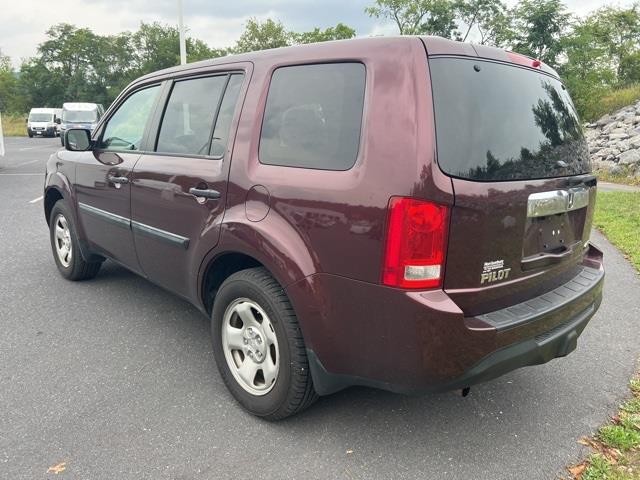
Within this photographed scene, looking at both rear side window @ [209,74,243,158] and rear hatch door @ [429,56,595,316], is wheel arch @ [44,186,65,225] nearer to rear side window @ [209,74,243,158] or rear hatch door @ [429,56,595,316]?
rear side window @ [209,74,243,158]

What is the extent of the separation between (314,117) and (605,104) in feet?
78.1

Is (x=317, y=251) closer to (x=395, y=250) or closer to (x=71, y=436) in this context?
(x=395, y=250)

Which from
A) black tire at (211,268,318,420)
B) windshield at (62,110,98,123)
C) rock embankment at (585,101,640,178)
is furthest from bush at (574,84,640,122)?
windshield at (62,110,98,123)

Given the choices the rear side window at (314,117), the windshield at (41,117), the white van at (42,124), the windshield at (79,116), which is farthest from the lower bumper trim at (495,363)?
the windshield at (41,117)

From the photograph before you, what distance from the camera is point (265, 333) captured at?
268 cm

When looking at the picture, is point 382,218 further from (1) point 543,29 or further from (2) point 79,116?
(2) point 79,116

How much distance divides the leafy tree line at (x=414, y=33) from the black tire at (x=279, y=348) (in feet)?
5.98

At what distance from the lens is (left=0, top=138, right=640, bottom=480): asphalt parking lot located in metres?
→ 2.42

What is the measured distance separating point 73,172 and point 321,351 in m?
3.18

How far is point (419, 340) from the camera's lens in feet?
6.93

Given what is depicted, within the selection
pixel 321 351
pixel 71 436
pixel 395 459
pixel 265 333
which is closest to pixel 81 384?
pixel 71 436

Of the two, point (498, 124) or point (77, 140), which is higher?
point (498, 124)

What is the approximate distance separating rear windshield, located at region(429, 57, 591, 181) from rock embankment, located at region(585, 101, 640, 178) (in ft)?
41.9

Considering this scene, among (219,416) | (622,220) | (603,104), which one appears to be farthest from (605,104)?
(219,416)
